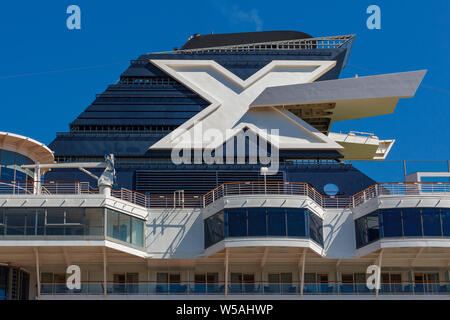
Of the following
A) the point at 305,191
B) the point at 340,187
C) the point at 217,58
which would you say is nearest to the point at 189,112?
the point at 217,58

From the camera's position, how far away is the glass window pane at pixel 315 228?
179 ft

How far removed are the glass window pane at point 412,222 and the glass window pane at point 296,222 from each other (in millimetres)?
5945

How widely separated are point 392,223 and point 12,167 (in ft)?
77.0

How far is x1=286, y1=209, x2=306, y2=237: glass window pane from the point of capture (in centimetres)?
5356

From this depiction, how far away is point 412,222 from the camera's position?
54.0m

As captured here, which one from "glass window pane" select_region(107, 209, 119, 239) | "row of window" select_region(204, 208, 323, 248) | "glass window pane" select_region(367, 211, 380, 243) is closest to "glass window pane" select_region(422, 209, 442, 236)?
"glass window pane" select_region(367, 211, 380, 243)

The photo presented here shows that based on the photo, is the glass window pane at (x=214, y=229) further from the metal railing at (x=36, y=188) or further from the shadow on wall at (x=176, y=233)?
the metal railing at (x=36, y=188)

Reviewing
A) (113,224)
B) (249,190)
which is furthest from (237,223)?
(113,224)

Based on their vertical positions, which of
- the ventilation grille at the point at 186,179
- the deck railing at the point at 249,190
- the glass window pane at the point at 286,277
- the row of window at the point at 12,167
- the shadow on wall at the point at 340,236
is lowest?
the glass window pane at the point at 286,277

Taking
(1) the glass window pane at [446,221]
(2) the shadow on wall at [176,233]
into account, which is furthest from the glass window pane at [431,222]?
(2) the shadow on wall at [176,233]

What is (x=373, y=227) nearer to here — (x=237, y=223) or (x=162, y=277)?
(x=237, y=223)

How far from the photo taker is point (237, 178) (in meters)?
68.9
